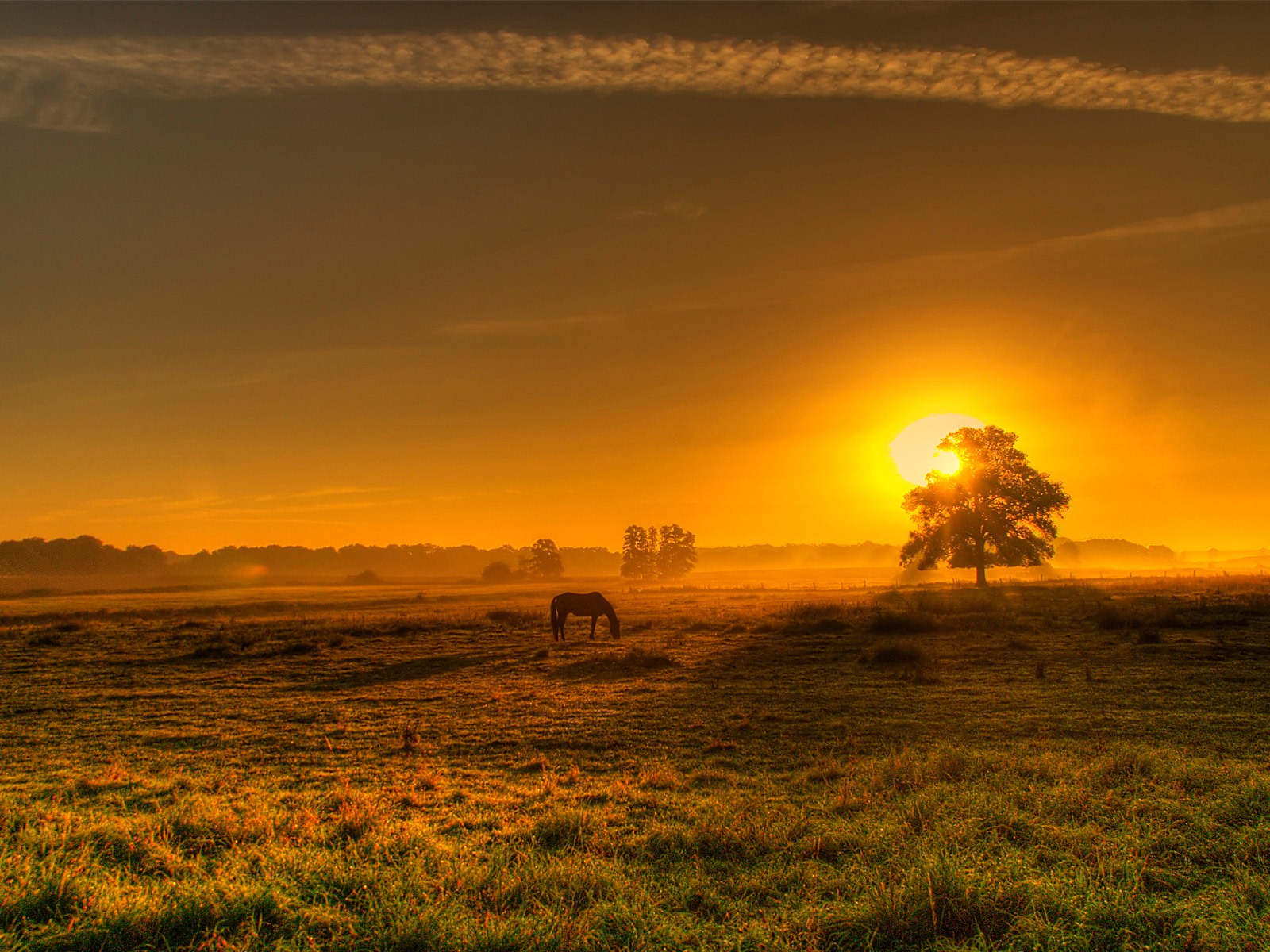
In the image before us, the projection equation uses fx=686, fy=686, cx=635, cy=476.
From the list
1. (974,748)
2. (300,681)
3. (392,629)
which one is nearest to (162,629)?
(392,629)

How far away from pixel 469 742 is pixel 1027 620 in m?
24.7

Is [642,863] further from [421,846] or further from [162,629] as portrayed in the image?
[162,629]

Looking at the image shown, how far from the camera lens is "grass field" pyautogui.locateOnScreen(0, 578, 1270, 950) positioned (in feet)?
17.0

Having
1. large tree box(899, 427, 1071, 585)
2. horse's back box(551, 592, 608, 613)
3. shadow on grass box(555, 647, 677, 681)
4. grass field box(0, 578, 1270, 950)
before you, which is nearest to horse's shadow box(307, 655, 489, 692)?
grass field box(0, 578, 1270, 950)

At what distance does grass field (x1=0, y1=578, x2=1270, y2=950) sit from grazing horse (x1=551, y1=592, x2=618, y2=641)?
5393 mm

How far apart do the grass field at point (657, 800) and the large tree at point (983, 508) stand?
36596mm

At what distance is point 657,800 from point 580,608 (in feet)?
69.0

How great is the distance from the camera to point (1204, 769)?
9031mm

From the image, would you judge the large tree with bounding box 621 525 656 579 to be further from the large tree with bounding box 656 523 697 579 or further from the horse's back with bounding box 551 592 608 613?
the horse's back with bounding box 551 592 608 613

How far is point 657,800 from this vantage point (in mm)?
9047

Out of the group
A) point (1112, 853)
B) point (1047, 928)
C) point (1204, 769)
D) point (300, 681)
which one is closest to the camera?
point (1047, 928)

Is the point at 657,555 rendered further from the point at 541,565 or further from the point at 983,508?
the point at 983,508

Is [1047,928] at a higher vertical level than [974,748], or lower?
higher

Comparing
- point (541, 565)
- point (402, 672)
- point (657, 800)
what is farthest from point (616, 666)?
point (541, 565)
